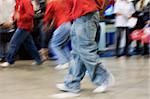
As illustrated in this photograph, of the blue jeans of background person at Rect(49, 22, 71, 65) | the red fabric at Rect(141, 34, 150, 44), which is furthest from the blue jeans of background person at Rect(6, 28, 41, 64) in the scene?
the red fabric at Rect(141, 34, 150, 44)

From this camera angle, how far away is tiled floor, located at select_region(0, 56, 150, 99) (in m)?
5.81

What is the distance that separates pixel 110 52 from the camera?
419 inches

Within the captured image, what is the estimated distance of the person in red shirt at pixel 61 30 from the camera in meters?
7.91

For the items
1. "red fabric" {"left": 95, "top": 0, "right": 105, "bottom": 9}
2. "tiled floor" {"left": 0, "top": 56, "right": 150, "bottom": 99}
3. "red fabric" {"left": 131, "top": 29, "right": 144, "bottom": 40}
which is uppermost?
"red fabric" {"left": 95, "top": 0, "right": 105, "bottom": 9}

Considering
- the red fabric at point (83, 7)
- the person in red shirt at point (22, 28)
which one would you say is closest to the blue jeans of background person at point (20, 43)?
the person in red shirt at point (22, 28)

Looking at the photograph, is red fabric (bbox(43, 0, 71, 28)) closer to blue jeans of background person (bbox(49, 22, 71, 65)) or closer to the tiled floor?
blue jeans of background person (bbox(49, 22, 71, 65))

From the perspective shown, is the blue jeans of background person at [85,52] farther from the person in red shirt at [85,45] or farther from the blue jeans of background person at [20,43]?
the blue jeans of background person at [20,43]

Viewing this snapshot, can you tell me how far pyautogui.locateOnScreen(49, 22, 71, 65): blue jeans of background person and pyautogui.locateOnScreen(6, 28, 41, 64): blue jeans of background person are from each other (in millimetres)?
757

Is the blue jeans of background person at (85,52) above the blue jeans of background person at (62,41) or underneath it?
above

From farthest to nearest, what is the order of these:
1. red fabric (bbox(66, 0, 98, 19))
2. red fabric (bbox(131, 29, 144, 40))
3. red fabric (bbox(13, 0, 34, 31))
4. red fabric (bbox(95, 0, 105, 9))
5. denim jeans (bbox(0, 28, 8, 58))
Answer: red fabric (bbox(131, 29, 144, 40))
denim jeans (bbox(0, 28, 8, 58))
red fabric (bbox(13, 0, 34, 31))
red fabric (bbox(95, 0, 105, 9))
red fabric (bbox(66, 0, 98, 19))

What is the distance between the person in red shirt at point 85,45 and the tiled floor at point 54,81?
0.24m

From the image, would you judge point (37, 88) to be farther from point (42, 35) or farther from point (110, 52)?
point (110, 52)

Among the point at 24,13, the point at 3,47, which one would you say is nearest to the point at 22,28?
the point at 24,13

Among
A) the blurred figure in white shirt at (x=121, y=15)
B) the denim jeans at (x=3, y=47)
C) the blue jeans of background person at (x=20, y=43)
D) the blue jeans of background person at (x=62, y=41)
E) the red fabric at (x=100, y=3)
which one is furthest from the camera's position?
the blurred figure in white shirt at (x=121, y=15)
